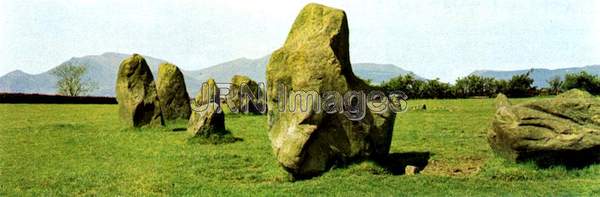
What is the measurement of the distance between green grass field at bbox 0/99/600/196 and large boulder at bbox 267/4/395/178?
417 millimetres

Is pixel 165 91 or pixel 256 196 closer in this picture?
pixel 256 196

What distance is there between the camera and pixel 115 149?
60.4 feet

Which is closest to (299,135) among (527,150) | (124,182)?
(124,182)

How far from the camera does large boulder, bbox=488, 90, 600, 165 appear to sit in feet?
39.4

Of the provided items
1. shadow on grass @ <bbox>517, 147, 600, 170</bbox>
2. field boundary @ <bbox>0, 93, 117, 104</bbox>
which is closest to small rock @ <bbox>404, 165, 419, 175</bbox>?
shadow on grass @ <bbox>517, 147, 600, 170</bbox>

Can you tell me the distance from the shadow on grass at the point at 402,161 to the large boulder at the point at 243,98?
70.5ft

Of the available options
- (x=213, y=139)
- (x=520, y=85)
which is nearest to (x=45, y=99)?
(x=213, y=139)

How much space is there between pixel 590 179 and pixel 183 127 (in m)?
17.3

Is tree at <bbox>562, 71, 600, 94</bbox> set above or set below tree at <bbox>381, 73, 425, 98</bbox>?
above

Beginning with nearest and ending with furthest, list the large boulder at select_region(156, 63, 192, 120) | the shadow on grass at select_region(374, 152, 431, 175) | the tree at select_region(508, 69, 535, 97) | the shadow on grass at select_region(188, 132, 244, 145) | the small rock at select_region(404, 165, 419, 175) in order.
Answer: the small rock at select_region(404, 165, 419, 175) < the shadow on grass at select_region(374, 152, 431, 175) < the shadow on grass at select_region(188, 132, 244, 145) < the large boulder at select_region(156, 63, 192, 120) < the tree at select_region(508, 69, 535, 97)

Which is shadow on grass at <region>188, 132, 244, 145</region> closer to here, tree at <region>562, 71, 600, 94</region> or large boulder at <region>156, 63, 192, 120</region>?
large boulder at <region>156, 63, 192, 120</region>

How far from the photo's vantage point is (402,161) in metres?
14.5

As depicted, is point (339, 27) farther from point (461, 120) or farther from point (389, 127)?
point (461, 120)

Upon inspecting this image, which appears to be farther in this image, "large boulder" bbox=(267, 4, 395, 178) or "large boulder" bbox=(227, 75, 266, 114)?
"large boulder" bbox=(227, 75, 266, 114)
